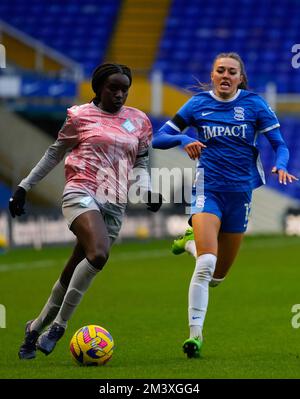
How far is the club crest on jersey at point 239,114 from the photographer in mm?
9102

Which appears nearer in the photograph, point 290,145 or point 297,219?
point 297,219

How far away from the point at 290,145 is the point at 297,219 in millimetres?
3232

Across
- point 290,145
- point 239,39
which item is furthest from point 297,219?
point 239,39

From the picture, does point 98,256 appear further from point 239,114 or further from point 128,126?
point 239,114

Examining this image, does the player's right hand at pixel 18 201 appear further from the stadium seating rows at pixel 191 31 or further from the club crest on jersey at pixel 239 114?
the stadium seating rows at pixel 191 31

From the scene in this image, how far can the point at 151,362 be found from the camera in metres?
8.47

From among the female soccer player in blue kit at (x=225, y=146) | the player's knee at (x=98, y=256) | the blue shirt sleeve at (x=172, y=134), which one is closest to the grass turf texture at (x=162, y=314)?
the player's knee at (x=98, y=256)

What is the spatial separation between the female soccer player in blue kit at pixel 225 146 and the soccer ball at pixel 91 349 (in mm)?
1040

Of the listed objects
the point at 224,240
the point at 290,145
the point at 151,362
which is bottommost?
the point at 151,362

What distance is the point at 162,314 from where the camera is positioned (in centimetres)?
1243

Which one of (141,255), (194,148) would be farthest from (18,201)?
(141,255)

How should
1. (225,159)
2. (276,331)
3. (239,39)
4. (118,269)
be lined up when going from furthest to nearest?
(239,39) < (118,269) < (276,331) < (225,159)

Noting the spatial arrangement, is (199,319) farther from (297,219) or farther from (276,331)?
(297,219)

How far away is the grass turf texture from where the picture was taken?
812 cm
